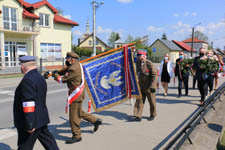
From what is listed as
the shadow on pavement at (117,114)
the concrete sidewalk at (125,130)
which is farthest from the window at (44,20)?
the shadow on pavement at (117,114)

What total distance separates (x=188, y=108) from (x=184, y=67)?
104 inches

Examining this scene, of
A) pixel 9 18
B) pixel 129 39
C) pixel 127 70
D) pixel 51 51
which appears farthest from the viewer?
pixel 129 39

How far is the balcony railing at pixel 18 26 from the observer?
22681 mm

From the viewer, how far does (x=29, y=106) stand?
9.09 ft

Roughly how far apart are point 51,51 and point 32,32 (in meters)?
4.10

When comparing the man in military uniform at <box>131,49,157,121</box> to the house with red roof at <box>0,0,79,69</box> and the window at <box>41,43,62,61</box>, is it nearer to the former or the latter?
the house with red roof at <box>0,0,79,69</box>

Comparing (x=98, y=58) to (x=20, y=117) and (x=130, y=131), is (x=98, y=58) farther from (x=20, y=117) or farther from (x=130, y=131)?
(x=20, y=117)

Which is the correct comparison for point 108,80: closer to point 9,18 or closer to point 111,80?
point 111,80

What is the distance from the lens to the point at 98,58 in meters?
5.12

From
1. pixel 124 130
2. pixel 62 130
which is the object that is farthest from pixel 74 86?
pixel 124 130

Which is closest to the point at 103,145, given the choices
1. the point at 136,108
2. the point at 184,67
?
the point at 136,108

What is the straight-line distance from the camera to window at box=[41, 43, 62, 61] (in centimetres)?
2662

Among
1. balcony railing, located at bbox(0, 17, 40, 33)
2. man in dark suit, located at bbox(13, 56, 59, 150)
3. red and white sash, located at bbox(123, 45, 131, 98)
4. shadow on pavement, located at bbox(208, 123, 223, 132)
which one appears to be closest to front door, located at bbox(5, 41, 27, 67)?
balcony railing, located at bbox(0, 17, 40, 33)

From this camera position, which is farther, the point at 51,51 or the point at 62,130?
the point at 51,51
